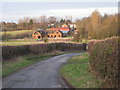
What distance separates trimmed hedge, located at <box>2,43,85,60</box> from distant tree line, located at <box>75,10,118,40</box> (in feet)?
28.1

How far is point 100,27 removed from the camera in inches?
888

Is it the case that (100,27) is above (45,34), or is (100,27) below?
below

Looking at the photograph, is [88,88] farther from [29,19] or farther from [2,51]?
[29,19]

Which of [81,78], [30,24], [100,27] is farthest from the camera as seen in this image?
[30,24]

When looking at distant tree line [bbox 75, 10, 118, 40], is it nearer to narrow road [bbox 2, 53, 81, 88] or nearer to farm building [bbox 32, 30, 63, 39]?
narrow road [bbox 2, 53, 81, 88]

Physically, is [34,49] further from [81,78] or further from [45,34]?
[45,34]

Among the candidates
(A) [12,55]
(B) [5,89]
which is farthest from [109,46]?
(A) [12,55]

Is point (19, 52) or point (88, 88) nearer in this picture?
point (88, 88)

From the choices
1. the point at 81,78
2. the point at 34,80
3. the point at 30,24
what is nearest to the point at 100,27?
the point at 81,78

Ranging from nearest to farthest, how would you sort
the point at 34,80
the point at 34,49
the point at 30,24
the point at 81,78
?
the point at 81,78 → the point at 34,80 → the point at 34,49 → the point at 30,24

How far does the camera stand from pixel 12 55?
2734cm

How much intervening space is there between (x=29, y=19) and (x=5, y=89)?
128633mm

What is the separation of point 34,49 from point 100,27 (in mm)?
17048

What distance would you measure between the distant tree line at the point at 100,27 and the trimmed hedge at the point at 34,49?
8.56 m
